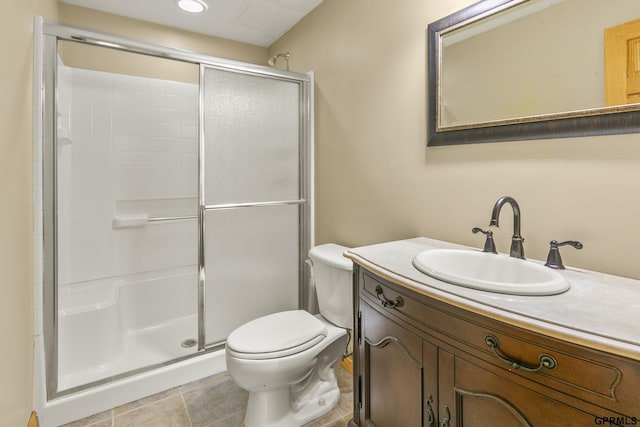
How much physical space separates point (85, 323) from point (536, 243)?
248 centimetres

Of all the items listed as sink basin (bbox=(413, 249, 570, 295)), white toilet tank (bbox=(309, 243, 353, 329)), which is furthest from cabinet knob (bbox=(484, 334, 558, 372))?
white toilet tank (bbox=(309, 243, 353, 329))

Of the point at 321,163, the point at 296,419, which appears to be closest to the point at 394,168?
the point at 321,163

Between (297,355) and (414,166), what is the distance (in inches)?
42.3

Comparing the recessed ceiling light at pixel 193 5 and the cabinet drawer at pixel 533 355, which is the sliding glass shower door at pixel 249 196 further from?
the cabinet drawer at pixel 533 355

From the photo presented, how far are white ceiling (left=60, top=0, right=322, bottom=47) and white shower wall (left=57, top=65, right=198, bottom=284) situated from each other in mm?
462

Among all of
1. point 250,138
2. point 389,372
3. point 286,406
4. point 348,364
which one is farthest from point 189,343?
point 389,372

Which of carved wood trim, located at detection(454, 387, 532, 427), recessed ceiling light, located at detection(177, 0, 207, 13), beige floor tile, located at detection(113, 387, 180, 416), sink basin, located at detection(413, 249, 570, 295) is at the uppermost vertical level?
recessed ceiling light, located at detection(177, 0, 207, 13)

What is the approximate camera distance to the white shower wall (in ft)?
7.27

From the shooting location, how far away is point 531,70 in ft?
3.71

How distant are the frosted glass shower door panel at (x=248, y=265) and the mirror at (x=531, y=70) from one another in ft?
3.91

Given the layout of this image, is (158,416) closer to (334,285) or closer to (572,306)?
(334,285)

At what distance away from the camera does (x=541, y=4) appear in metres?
1.10

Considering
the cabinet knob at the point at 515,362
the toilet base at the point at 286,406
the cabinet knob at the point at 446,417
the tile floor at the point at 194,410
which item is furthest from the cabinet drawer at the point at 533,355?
the tile floor at the point at 194,410

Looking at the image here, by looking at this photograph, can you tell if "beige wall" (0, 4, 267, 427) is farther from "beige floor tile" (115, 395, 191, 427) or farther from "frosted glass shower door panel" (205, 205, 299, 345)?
"frosted glass shower door panel" (205, 205, 299, 345)
